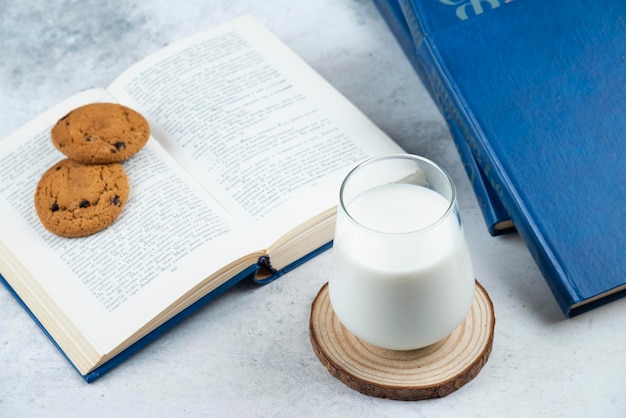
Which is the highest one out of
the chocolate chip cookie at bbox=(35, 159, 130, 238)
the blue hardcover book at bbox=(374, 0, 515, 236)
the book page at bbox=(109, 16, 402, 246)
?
the chocolate chip cookie at bbox=(35, 159, 130, 238)

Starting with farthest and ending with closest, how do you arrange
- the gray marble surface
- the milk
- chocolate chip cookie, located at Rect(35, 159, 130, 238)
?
chocolate chip cookie, located at Rect(35, 159, 130, 238) → the gray marble surface → the milk

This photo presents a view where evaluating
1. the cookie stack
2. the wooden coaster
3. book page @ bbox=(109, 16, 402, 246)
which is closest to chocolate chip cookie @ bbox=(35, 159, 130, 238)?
the cookie stack

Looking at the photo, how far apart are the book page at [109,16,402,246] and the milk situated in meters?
0.23

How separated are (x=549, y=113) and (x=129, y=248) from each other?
59 cm

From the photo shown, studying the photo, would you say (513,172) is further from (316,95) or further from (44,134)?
(44,134)

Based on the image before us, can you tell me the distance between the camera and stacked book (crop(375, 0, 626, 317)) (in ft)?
3.81

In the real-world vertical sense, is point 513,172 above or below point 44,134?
below

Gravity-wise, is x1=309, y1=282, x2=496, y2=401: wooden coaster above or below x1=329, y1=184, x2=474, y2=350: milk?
below

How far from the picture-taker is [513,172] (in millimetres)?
1221

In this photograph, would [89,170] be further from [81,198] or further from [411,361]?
[411,361]

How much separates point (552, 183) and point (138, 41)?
84 centimetres

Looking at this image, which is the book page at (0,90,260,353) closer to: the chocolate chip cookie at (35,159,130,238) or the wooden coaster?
the chocolate chip cookie at (35,159,130,238)

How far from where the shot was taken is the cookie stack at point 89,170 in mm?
1259

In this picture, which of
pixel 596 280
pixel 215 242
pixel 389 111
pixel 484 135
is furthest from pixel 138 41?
pixel 596 280
